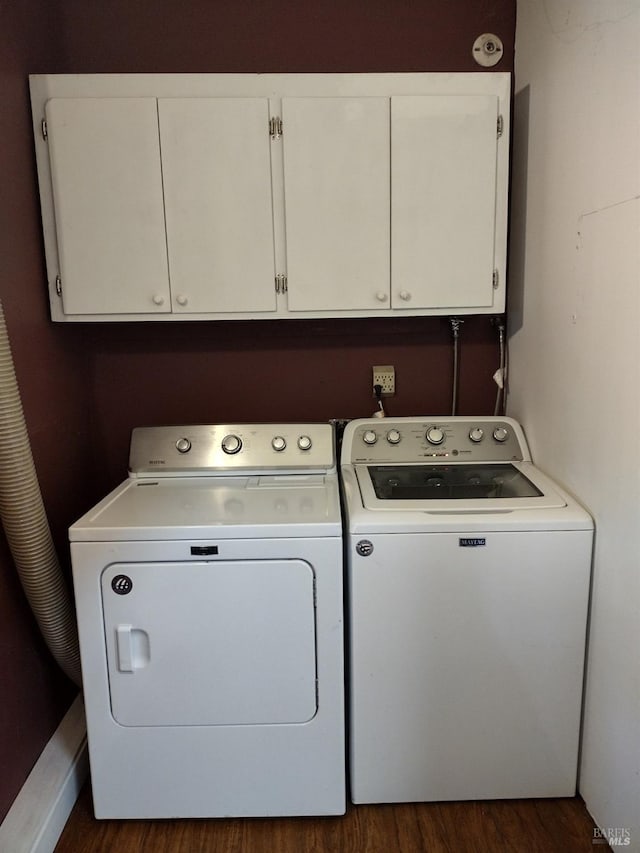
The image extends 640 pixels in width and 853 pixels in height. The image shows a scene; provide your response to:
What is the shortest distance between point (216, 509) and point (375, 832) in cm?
98

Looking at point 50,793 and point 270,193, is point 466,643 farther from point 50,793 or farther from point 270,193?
point 270,193

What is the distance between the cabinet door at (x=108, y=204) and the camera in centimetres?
178

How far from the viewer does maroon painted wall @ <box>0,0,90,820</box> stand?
5.24 ft

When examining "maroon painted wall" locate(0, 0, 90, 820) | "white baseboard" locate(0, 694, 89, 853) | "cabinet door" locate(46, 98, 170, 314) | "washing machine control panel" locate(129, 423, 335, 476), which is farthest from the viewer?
"washing machine control panel" locate(129, 423, 335, 476)

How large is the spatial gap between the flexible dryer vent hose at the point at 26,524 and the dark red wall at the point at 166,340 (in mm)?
62

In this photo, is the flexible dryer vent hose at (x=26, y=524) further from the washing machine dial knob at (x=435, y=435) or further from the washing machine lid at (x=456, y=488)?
the washing machine dial knob at (x=435, y=435)

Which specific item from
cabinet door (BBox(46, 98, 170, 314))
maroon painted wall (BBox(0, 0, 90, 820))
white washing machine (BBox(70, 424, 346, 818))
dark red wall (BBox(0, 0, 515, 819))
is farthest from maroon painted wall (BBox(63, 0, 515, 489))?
white washing machine (BBox(70, 424, 346, 818))

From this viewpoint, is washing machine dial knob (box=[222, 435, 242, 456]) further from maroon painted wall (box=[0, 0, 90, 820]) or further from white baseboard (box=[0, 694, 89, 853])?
white baseboard (box=[0, 694, 89, 853])

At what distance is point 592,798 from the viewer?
160 centimetres

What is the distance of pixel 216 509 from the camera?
5.34 feet

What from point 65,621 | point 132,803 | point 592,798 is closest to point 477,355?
point 592,798

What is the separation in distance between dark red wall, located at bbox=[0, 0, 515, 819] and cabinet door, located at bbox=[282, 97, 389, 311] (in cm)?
33

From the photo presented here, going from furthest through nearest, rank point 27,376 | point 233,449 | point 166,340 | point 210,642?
point 166,340, point 233,449, point 27,376, point 210,642

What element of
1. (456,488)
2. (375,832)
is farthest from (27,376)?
(375,832)
